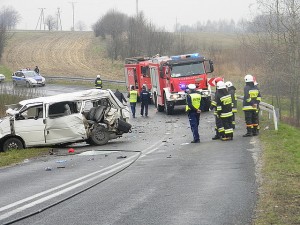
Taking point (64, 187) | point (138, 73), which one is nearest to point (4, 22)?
point (138, 73)

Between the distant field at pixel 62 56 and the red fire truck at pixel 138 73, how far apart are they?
2149 cm

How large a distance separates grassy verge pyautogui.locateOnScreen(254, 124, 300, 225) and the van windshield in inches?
417

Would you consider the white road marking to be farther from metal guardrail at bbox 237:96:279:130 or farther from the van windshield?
the van windshield

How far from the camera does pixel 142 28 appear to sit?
59156 mm

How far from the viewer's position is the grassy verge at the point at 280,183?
688 centimetres

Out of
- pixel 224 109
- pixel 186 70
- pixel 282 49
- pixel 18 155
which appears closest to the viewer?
pixel 18 155

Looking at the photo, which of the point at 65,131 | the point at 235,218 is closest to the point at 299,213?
the point at 235,218

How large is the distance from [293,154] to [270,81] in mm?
19683

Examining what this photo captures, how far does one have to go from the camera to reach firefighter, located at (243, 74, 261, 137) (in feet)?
53.8

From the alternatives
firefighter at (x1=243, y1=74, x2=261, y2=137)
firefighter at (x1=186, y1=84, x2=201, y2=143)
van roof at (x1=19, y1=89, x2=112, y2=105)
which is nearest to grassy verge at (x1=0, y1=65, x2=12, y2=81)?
van roof at (x1=19, y1=89, x2=112, y2=105)

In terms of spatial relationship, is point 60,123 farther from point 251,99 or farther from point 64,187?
point 64,187

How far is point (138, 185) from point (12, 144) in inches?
331

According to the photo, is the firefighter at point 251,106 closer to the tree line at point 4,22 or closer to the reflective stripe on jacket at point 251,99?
the reflective stripe on jacket at point 251,99

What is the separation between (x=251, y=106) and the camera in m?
16.4
